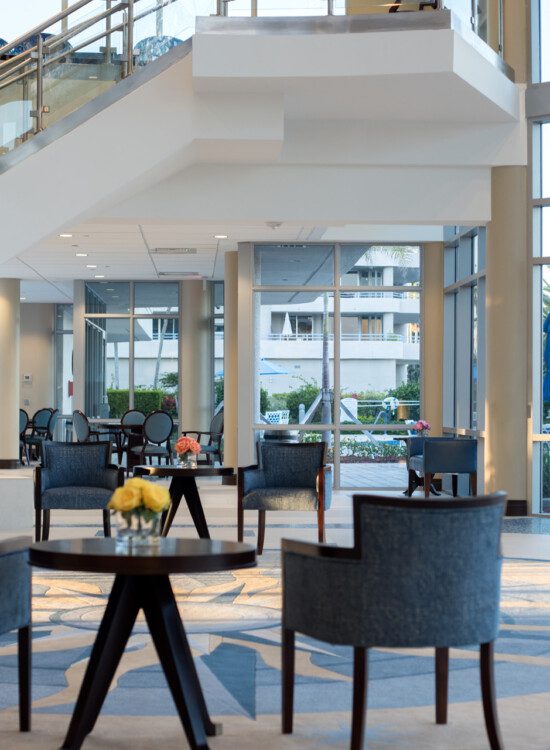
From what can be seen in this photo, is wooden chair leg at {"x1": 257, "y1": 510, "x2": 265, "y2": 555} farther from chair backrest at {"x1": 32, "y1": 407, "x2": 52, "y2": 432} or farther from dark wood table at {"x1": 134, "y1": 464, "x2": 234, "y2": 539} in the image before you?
chair backrest at {"x1": 32, "y1": 407, "x2": 52, "y2": 432}

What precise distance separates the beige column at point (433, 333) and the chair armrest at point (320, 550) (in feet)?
34.5

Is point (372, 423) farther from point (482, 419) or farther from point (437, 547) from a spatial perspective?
point (437, 547)

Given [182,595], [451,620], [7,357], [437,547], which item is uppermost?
[7,357]

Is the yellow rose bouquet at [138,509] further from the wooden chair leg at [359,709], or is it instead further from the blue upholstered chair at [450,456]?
the blue upholstered chair at [450,456]

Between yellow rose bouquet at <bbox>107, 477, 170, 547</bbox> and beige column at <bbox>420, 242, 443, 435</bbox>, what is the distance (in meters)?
10.6

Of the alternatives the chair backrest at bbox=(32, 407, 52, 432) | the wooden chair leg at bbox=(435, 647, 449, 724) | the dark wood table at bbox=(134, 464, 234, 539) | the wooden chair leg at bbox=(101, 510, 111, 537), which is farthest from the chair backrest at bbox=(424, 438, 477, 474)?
the chair backrest at bbox=(32, 407, 52, 432)

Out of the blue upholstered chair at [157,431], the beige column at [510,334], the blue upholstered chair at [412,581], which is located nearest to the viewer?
the blue upholstered chair at [412,581]

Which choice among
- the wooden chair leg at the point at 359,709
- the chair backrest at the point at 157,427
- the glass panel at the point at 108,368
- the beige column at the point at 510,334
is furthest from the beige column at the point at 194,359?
the wooden chair leg at the point at 359,709

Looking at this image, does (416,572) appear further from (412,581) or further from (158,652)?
(158,652)

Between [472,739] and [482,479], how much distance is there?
8655 millimetres

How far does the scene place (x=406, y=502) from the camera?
357 centimetres

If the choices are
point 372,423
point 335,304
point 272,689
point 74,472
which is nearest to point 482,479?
point 372,423

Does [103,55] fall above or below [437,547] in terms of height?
above

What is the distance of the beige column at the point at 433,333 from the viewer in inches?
563
